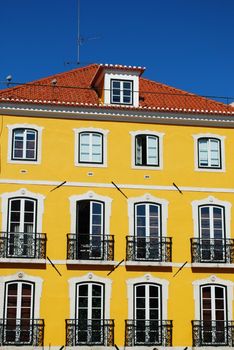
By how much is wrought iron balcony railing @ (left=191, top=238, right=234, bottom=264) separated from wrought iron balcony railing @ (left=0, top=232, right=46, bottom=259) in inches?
232

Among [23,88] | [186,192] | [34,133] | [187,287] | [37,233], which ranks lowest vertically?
[187,287]

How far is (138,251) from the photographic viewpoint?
28703 millimetres

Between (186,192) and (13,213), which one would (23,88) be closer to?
(13,213)

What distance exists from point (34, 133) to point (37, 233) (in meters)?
4.03

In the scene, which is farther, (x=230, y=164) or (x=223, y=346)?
(x=230, y=164)

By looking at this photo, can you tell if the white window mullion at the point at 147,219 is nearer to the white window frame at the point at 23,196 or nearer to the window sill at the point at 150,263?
the window sill at the point at 150,263

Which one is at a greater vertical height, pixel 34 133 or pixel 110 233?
pixel 34 133

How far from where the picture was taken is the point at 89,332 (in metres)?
27.4

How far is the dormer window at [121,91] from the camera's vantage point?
30.2 meters

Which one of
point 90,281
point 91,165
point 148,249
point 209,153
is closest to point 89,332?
point 90,281

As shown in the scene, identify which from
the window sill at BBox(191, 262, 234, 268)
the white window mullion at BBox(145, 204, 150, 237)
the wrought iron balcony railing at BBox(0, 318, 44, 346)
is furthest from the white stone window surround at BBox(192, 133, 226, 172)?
the wrought iron balcony railing at BBox(0, 318, 44, 346)

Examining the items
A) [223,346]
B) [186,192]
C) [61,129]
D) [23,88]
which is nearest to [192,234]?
[186,192]

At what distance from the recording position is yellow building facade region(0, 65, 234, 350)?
2766 centimetres

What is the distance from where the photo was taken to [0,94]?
96.9 ft
